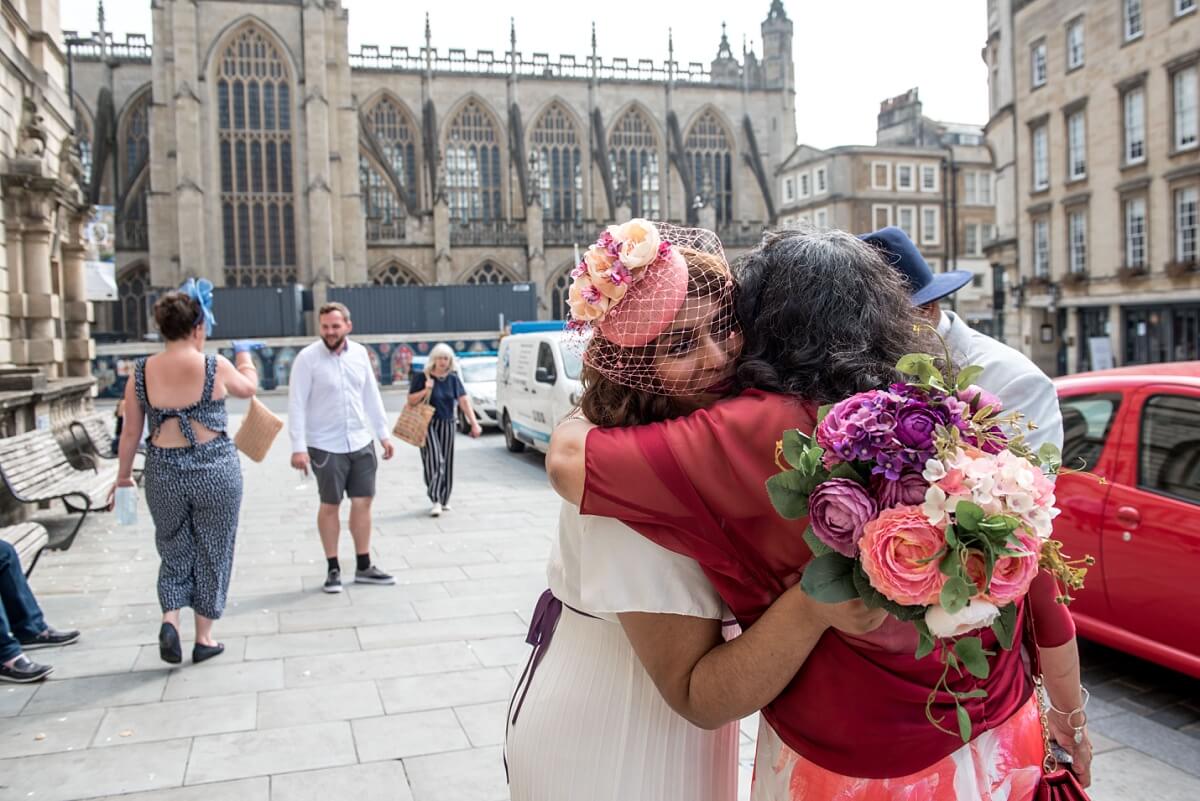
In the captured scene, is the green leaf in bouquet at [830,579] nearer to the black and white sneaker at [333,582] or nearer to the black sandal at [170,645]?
the black sandal at [170,645]

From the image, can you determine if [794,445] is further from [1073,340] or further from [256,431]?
[1073,340]

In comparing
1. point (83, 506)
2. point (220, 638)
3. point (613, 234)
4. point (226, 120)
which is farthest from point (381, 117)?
point (613, 234)

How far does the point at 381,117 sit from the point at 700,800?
162ft

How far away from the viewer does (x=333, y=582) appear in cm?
675

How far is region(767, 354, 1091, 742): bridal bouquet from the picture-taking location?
4.43 ft

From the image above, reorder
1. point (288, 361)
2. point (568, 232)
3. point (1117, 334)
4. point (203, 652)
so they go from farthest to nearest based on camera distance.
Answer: point (568, 232) → point (288, 361) → point (1117, 334) → point (203, 652)

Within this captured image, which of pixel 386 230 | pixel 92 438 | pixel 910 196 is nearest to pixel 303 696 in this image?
pixel 92 438

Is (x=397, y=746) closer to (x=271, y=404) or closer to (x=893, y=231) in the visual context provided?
(x=893, y=231)

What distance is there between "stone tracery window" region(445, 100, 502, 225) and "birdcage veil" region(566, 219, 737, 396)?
1885 inches

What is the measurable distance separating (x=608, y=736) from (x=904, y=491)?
2.55ft

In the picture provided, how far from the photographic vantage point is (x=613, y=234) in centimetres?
177

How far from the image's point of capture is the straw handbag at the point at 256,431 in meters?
6.11

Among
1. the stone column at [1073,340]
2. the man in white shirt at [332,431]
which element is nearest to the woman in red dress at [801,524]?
the man in white shirt at [332,431]

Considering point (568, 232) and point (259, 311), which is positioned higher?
point (568, 232)
